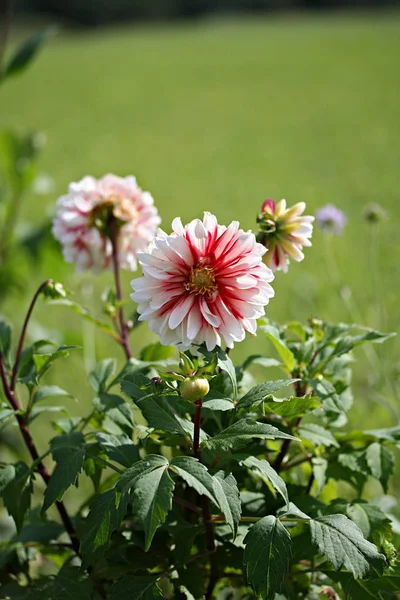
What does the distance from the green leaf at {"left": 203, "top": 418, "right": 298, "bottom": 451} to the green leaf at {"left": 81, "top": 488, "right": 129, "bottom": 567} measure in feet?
0.39

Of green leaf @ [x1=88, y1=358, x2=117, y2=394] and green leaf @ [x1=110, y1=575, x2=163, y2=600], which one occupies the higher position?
green leaf @ [x1=88, y1=358, x2=117, y2=394]

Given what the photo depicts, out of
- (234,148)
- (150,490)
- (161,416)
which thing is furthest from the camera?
(234,148)

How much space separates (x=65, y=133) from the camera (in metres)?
6.85

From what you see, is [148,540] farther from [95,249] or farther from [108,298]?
[95,249]

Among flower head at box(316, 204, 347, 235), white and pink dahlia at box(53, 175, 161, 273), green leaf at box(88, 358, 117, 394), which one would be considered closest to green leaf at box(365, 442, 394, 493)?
green leaf at box(88, 358, 117, 394)


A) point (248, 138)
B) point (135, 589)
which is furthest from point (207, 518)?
point (248, 138)

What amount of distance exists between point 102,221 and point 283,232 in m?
0.38

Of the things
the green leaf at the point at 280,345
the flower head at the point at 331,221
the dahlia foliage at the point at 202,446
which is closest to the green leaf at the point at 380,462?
the dahlia foliage at the point at 202,446

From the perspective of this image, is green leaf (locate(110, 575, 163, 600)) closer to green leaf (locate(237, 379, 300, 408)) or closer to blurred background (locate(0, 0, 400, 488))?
green leaf (locate(237, 379, 300, 408))

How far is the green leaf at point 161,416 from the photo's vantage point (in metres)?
0.81

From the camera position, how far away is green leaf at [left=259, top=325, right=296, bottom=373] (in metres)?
0.95

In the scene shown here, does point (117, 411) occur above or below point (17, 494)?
above

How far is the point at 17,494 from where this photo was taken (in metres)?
0.92

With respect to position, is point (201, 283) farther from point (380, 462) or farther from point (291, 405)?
point (380, 462)
